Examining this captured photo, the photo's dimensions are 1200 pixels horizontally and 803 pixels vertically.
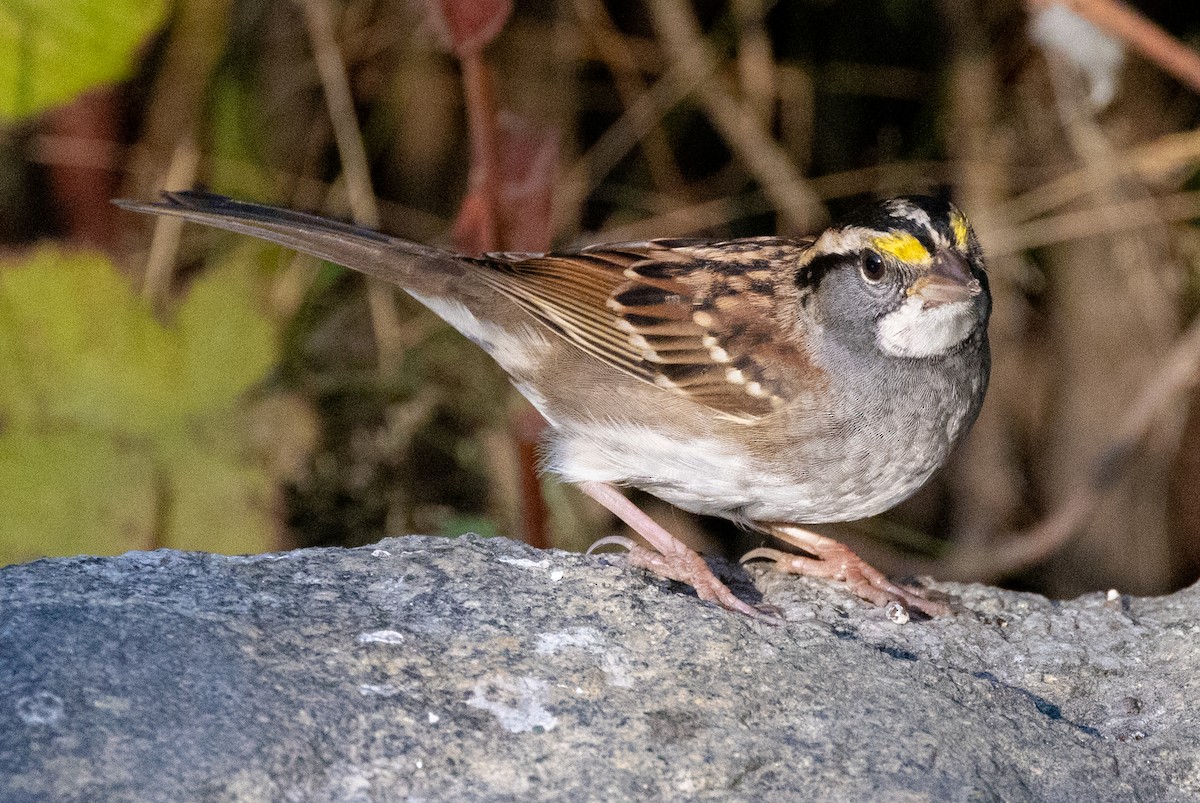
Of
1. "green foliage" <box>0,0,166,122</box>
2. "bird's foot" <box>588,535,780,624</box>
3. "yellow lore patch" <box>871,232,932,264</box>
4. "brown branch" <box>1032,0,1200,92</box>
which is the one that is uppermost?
"brown branch" <box>1032,0,1200,92</box>

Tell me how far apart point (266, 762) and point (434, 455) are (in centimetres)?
301

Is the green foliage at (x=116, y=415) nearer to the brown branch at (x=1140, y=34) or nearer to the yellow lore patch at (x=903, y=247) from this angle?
the yellow lore patch at (x=903, y=247)

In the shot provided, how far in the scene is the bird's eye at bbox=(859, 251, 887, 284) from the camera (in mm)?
2973

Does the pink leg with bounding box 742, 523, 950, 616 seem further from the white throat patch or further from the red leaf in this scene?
the red leaf

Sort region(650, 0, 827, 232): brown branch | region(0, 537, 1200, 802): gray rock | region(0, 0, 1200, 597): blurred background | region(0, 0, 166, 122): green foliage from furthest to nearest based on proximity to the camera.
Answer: region(650, 0, 827, 232): brown branch
region(0, 0, 1200, 597): blurred background
region(0, 0, 166, 122): green foliage
region(0, 537, 1200, 802): gray rock

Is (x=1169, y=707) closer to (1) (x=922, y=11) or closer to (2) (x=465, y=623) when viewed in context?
(2) (x=465, y=623)

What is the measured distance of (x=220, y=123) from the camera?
14.9ft

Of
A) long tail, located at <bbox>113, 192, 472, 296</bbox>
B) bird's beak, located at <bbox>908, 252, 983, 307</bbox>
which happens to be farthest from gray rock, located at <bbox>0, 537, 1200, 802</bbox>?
long tail, located at <bbox>113, 192, 472, 296</bbox>

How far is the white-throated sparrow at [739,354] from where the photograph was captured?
2.97m

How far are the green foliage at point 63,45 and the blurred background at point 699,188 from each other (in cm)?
60

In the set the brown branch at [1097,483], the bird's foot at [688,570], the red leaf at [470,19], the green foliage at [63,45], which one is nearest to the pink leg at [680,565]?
the bird's foot at [688,570]

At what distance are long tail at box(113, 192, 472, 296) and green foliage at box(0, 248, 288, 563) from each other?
39 cm

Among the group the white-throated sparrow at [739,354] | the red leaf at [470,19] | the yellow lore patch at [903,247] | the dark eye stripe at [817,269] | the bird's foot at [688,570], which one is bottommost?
the bird's foot at [688,570]

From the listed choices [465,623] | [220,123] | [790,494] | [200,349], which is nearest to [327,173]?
[220,123]
